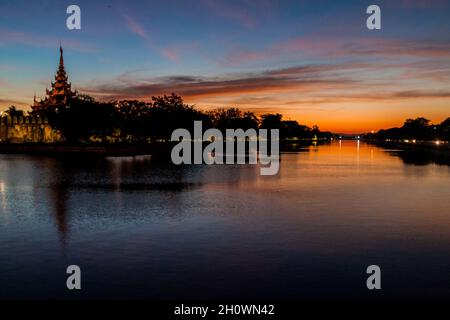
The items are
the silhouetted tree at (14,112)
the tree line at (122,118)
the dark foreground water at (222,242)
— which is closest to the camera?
the dark foreground water at (222,242)

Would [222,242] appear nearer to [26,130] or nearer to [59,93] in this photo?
[26,130]

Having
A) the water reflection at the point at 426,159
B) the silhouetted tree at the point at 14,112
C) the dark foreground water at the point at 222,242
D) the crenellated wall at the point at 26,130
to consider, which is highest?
the silhouetted tree at the point at 14,112

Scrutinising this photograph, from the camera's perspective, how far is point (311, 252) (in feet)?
40.9

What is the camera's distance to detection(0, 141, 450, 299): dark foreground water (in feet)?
32.1

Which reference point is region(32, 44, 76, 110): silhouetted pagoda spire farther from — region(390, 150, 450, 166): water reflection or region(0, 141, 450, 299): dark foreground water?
region(0, 141, 450, 299): dark foreground water

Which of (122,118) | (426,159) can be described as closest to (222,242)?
(426,159)

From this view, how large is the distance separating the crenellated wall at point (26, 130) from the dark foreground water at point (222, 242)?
308ft

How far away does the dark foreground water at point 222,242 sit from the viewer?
32.1 ft

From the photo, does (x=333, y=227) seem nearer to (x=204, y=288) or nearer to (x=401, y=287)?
(x=401, y=287)

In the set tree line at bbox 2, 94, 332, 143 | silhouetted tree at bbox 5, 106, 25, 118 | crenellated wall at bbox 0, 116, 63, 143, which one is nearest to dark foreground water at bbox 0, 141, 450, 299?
tree line at bbox 2, 94, 332, 143

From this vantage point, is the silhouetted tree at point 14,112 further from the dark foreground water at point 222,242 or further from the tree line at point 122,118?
the dark foreground water at point 222,242

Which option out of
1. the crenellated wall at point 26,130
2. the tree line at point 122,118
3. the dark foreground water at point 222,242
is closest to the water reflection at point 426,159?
the dark foreground water at point 222,242

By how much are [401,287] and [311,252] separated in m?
2.98

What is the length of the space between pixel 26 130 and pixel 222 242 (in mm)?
112326
